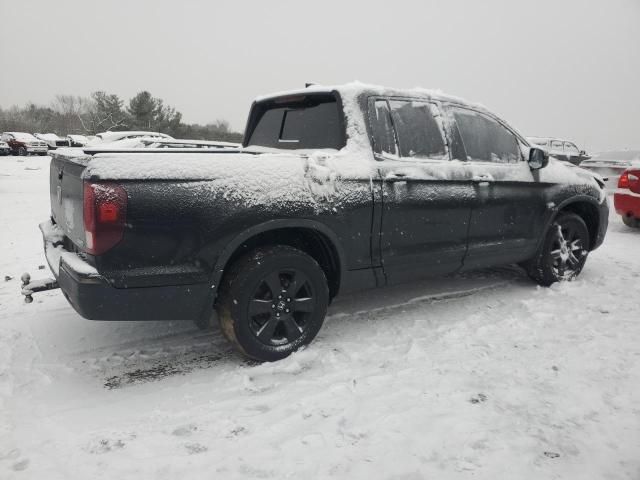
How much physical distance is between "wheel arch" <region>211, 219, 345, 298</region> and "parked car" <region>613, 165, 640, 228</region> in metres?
6.70

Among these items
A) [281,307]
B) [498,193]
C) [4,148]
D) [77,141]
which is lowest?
[281,307]

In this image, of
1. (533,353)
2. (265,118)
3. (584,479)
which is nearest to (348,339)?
(533,353)

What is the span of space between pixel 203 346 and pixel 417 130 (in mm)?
2316

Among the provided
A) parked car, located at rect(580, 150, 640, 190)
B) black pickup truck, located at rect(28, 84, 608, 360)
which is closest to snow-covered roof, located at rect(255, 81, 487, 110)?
black pickup truck, located at rect(28, 84, 608, 360)

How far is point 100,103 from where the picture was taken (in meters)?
51.9

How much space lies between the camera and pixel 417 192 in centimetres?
358

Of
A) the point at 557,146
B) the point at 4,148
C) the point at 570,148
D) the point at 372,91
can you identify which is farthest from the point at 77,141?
the point at 372,91

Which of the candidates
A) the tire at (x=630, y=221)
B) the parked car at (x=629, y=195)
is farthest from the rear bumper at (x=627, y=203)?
the tire at (x=630, y=221)

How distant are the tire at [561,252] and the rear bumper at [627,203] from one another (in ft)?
11.8

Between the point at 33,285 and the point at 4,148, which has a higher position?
the point at 4,148

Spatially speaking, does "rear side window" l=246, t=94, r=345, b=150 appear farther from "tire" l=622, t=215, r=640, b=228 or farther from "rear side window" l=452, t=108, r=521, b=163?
"tire" l=622, t=215, r=640, b=228

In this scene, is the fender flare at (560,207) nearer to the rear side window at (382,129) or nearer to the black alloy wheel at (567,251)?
the black alloy wheel at (567,251)

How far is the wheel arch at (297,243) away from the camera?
2883 millimetres

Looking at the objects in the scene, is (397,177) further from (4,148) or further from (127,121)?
(127,121)
